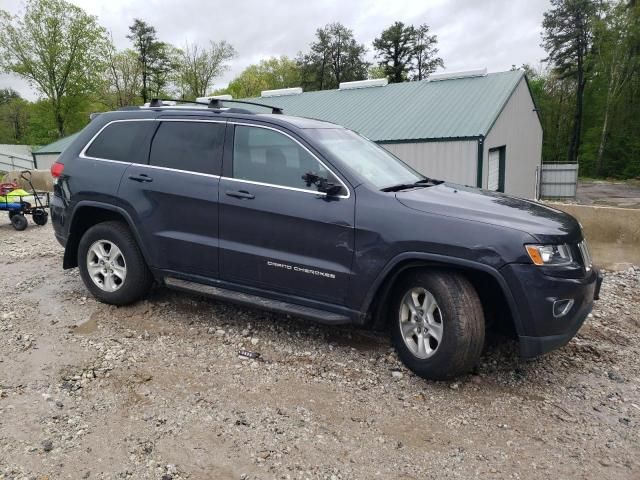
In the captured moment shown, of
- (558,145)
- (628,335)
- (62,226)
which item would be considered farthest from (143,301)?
(558,145)

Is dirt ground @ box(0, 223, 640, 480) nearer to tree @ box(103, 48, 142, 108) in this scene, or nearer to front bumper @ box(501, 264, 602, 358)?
front bumper @ box(501, 264, 602, 358)

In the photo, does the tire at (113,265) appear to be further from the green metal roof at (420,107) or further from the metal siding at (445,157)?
the metal siding at (445,157)

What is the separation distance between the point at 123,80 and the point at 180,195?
49.7 m

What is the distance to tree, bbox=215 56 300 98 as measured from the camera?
58438mm

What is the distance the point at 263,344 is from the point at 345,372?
32.1 inches

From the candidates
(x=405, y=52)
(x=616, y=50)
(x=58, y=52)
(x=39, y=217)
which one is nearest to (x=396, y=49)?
(x=405, y=52)

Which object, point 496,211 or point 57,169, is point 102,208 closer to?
point 57,169

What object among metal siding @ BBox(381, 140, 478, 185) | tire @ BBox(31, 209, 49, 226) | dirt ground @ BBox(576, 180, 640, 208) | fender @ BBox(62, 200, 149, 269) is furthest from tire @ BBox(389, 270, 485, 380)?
dirt ground @ BBox(576, 180, 640, 208)

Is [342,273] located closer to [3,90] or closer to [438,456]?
[438,456]

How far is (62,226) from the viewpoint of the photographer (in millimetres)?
5023

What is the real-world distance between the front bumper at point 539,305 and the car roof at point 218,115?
2106 mm

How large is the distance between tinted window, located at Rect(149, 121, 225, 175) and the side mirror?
881 mm

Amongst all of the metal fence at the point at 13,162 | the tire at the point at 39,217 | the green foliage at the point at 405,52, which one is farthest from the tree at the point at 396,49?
the tire at the point at 39,217

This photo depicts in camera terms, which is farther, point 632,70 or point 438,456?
point 632,70
